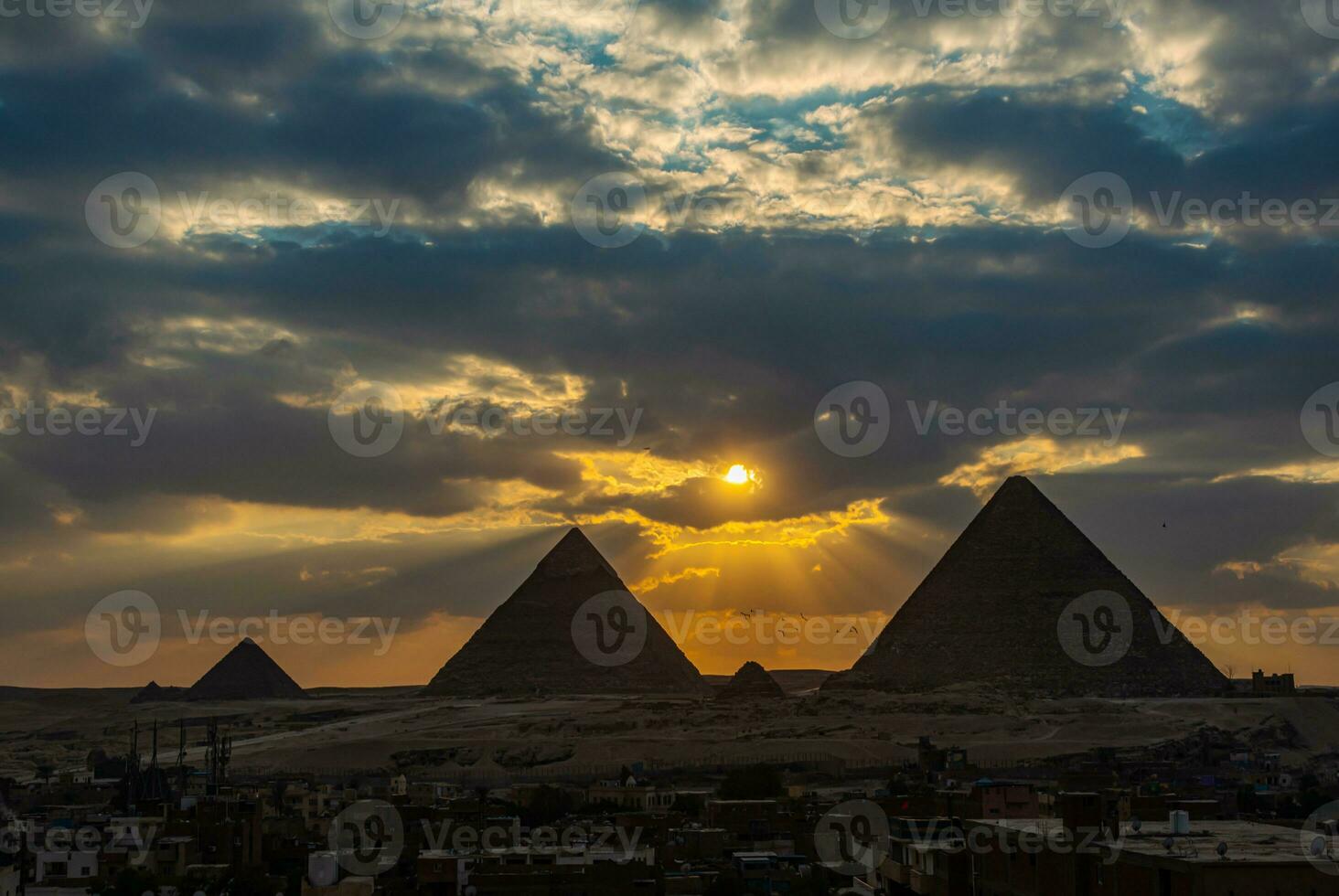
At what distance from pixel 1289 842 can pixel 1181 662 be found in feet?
483

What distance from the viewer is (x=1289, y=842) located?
21.3 metres

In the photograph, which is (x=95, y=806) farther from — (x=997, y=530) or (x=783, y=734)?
(x=997, y=530)

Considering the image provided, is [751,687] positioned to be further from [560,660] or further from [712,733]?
[560,660]

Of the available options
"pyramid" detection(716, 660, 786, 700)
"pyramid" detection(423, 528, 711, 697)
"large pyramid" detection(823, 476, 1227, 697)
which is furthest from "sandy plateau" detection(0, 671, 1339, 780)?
"pyramid" detection(423, 528, 711, 697)

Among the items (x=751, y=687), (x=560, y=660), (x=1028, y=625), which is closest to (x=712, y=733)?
(x=751, y=687)

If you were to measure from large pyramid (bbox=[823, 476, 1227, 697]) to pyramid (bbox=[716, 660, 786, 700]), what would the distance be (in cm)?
808

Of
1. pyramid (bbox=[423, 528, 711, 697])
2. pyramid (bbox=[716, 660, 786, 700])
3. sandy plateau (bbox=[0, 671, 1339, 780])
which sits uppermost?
pyramid (bbox=[423, 528, 711, 697])

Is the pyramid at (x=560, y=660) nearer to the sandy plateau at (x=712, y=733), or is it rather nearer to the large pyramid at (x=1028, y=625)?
the large pyramid at (x=1028, y=625)

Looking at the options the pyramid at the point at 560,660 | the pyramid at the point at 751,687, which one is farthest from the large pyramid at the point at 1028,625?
the pyramid at the point at 560,660

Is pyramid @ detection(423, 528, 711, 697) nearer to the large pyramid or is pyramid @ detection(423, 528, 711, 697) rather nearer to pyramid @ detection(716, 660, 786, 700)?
the large pyramid

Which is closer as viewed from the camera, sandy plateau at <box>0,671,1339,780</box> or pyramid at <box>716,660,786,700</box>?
sandy plateau at <box>0,671,1339,780</box>

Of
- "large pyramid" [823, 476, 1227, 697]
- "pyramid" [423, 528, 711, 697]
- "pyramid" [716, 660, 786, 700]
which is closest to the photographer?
"pyramid" [716, 660, 786, 700]

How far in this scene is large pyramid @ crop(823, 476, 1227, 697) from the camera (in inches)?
6211

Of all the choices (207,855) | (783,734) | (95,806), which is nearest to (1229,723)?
(783,734)
